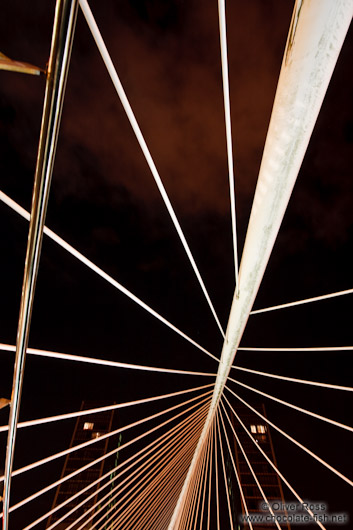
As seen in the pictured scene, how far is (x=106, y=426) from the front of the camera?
135 ft

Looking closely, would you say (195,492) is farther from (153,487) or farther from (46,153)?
(46,153)

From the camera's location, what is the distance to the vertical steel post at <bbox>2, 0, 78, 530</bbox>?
1.79 ft

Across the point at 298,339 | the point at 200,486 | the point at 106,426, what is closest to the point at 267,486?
the point at 106,426

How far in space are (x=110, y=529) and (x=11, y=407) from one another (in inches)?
92.0

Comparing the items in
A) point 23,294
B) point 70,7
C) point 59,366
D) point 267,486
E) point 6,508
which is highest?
point 70,7

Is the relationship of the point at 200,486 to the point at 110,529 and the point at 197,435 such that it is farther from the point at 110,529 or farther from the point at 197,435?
the point at 110,529

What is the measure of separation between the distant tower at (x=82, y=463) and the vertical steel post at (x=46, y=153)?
40.8 metres

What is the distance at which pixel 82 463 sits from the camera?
36.2 m

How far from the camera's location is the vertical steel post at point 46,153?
0.55m

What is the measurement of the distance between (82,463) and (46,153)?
144 ft

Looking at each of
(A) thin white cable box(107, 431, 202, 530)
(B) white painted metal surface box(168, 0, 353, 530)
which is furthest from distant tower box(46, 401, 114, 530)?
(B) white painted metal surface box(168, 0, 353, 530)

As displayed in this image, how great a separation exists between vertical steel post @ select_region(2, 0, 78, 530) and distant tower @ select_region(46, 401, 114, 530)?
1605 inches

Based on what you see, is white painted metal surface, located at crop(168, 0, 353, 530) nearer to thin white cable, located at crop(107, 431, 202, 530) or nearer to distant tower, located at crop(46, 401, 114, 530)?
thin white cable, located at crop(107, 431, 202, 530)

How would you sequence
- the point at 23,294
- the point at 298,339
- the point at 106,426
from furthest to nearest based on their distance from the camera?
the point at 106,426
the point at 298,339
the point at 23,294
